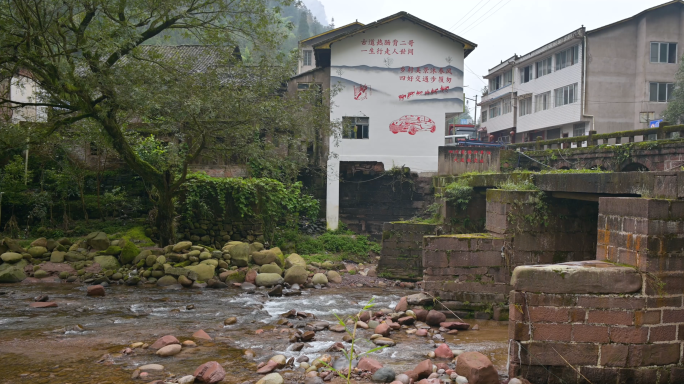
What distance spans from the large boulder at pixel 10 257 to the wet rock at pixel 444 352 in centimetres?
1131

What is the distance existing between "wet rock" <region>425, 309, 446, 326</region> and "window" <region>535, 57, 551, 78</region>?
26.9m

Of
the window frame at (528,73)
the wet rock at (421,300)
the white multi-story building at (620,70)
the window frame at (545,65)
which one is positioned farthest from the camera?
the window frame at (528,73)

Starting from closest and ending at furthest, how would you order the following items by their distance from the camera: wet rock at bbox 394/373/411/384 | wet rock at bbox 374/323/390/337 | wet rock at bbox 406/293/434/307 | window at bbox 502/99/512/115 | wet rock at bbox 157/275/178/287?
wet rock at bbox 394/373/411/384 → wet rock at bbox 374/323/390/337 → wet rock at bbox 406/293/434/307 → wet rock at bbox 157/275/178/287 → window at bbox 502/99/512/115

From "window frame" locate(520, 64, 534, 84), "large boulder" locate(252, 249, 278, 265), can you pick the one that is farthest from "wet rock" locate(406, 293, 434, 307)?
"window frame" locate(520, 64, 534, 84)

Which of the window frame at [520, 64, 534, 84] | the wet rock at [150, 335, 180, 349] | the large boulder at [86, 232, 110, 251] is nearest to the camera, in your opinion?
the wet rock at [150, 335, 180, 349]

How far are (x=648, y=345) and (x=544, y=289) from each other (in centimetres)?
122

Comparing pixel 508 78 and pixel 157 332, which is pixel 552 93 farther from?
pixel 157 332

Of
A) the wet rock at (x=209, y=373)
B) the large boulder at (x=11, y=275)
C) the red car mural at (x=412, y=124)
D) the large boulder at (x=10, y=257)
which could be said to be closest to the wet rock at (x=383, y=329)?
the wet rock at (x=209, y=373)

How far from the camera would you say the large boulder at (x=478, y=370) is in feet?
18.6

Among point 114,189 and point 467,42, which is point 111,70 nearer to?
point 114,189

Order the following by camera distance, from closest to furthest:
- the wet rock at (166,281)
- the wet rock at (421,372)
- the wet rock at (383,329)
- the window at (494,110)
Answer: the wet rock at (421,372)
the wet rock at (383,329)
the wet rock at (166,281)
the window at (494,110)

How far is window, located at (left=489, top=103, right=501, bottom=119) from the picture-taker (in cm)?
3934

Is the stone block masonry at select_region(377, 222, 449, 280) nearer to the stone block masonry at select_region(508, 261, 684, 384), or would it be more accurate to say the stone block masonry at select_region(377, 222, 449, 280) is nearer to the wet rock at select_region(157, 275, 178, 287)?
the wet rock at select_region(157, 275, 178, 287)

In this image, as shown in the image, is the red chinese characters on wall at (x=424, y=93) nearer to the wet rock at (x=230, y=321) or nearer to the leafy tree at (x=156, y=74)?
the leafy tree at (x=156, y=74)
